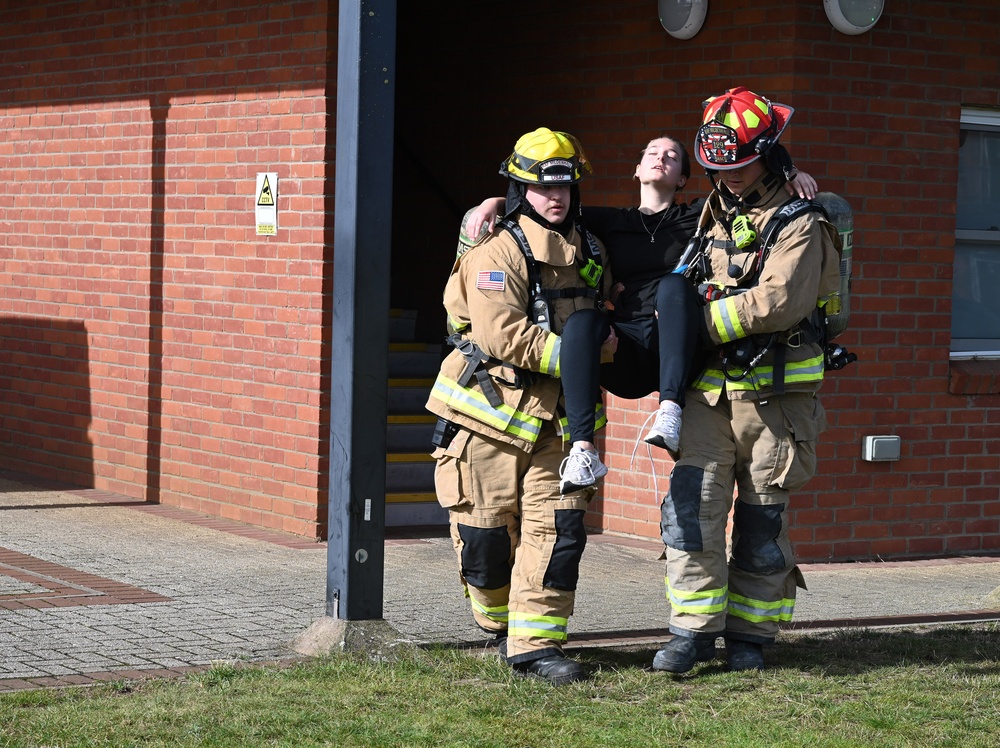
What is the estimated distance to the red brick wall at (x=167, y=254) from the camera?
871 cm

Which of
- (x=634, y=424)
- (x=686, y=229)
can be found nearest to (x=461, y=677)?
(x=686, y=229)

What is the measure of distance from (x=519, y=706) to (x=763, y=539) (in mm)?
1224

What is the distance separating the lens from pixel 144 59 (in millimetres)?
9836

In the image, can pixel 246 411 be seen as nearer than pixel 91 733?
No

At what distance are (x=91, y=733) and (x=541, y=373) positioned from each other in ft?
6.60

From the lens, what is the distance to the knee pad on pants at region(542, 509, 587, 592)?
17.8 ft

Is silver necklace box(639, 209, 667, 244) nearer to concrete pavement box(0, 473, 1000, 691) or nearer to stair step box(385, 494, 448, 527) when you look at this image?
concrete pavement box(0, 473, 1000, 691)

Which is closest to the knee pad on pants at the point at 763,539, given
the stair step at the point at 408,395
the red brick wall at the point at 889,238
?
the red brick wall at the point at 889,238

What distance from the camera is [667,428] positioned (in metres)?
5.27

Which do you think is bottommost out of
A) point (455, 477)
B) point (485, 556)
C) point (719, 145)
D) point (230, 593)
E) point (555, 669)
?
point (230, 593)

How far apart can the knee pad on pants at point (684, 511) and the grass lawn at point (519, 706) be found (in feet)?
1.67

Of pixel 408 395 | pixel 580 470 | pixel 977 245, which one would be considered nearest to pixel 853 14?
pixel 977 245

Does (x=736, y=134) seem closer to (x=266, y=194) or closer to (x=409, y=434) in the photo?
(x=266, y=194)

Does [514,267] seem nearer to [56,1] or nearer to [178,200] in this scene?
Answer: [178,200]
